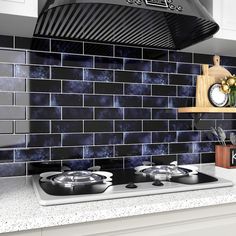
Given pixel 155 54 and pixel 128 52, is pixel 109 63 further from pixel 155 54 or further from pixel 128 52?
pixel 155 54

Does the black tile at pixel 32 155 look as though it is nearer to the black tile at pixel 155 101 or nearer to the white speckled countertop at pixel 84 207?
the white speckled countertop at pixel 84 207

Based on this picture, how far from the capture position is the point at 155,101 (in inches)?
70.1

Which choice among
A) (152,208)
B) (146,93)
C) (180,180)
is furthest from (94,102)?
(152,208)

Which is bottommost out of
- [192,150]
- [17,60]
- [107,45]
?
[192,150]

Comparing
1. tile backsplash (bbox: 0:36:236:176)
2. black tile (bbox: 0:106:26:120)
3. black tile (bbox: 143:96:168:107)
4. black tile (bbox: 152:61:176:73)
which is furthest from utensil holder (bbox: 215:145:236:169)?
black tile (bbox: 0:106:26:120)

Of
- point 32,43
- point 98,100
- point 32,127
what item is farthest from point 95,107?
point 32,43

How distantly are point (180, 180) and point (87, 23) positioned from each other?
84cm

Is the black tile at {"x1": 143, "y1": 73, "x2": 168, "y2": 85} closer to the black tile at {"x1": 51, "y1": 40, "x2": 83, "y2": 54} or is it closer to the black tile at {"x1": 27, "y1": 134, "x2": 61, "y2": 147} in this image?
the black tile at {"x1": 51, "y1": 40, "x2": 83, "y2": 54}

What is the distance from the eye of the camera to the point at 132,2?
3.78ft

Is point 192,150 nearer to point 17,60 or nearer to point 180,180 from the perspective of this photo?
point 180,180

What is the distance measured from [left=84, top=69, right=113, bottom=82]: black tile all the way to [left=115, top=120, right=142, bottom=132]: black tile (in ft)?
0.85

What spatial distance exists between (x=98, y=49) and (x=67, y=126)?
1.52ft

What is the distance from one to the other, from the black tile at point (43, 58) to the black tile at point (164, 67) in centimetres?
58

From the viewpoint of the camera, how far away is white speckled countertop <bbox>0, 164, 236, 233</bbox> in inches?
35.4
